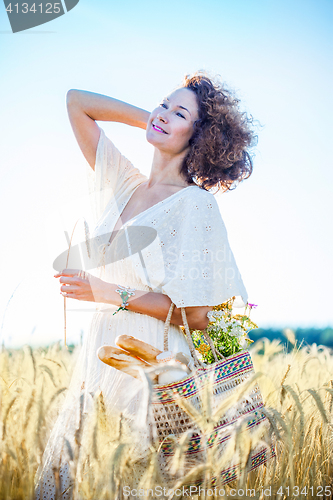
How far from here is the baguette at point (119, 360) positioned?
1.24 metres

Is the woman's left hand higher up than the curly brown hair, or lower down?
lower down

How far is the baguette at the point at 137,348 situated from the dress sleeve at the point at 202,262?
9.8 inches

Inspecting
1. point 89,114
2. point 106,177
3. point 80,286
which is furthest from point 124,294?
point 89,114

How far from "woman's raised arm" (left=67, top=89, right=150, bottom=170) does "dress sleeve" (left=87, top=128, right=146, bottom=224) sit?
0.16ft

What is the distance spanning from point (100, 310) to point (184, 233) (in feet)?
1.54

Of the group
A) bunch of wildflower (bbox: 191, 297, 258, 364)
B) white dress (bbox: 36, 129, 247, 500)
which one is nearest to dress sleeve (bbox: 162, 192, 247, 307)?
white dress (bbox: 36, 129, 247, 500)

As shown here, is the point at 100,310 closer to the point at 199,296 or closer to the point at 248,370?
the point at 199,296

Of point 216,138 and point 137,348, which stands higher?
point 216,138

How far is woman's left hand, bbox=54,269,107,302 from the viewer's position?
1556 millimetres

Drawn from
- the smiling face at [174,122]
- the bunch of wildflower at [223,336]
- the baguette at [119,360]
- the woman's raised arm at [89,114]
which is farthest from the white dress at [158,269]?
the woman's raised arm at [89,114]

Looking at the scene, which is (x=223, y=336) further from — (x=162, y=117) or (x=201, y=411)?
(x=162, y=117)

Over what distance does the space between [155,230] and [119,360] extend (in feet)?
2.22

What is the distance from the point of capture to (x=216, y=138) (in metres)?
2.05

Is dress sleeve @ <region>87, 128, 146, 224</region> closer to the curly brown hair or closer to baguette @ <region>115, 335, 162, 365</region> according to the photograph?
the curly brown hair
